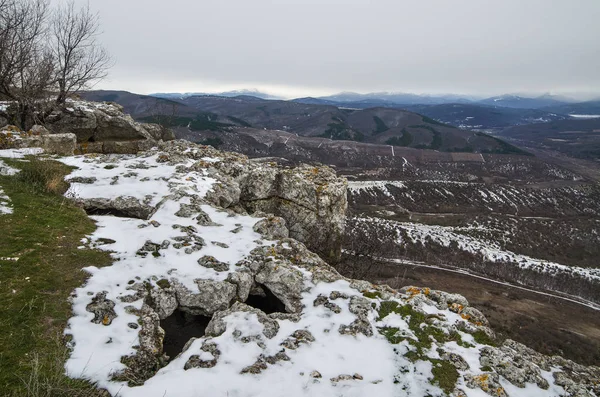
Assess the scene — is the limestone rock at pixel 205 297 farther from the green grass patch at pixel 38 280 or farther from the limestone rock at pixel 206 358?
the green grass patch at pixel 38 280

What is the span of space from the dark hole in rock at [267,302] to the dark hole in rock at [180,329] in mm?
2166

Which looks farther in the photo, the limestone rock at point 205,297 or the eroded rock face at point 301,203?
the eroded rock face at point 301,203

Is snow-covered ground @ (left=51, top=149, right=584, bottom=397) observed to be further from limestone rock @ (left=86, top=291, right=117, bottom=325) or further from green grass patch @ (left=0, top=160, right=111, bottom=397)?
green grass patch @ (left=0, top=160, right=111, bottom=397)

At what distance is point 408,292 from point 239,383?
684 centimetres

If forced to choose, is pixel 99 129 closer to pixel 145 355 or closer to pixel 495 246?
pixel 145 355

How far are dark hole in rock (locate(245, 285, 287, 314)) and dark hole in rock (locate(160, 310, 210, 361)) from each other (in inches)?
85.3

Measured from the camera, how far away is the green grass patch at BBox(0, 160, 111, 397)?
550 cm

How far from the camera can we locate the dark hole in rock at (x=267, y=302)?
11203 millimetres

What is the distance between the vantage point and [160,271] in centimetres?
1016

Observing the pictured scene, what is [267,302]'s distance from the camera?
11.6 m

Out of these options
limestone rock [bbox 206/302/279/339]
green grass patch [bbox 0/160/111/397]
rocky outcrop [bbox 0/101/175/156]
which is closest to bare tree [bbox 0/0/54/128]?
rocky outcrop [bbox 0/101/175/156]

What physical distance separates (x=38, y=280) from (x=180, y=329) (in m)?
3.88

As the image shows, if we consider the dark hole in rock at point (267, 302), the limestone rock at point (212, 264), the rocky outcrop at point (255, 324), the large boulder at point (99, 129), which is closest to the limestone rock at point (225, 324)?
the rocky outcrop at point (255, 324)

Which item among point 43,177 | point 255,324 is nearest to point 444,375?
point 255,324
